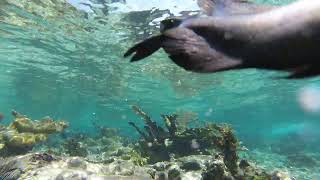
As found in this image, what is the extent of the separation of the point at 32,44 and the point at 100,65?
262 inches

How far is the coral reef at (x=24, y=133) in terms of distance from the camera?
1013cm

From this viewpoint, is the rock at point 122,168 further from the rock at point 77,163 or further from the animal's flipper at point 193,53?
the animal's flipper at point 193,53

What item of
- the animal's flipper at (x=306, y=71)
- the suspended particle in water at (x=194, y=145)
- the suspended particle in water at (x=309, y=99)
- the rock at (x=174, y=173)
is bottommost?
the suspended particle in water at (x=309, y=99)

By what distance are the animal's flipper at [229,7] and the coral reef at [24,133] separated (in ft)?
32.1

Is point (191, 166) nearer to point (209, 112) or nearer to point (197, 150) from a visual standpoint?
point (197, 150)

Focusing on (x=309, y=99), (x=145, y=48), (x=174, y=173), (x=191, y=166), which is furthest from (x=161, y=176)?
(x=309, y=99)

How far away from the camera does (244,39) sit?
1168 mm

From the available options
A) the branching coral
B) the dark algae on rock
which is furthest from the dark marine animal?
the branching coral

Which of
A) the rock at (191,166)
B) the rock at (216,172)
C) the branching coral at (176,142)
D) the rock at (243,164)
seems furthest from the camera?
the branching coral at (176,142)

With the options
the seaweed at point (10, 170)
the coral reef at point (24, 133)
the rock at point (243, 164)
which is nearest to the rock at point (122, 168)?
the seaweed at point (10, 170)

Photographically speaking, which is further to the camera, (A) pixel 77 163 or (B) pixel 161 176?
(A) pixel 77 163

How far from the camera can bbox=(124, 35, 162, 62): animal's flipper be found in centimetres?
131

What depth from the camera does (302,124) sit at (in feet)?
210

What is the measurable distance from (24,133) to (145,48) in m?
10.1
